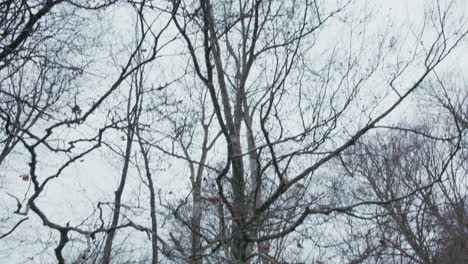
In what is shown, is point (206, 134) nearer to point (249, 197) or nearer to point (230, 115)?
point (230, 115)

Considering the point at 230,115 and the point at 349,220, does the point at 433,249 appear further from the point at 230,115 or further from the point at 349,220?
the point at 230,115

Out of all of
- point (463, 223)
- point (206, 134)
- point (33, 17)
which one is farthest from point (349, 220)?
point (206, 134)

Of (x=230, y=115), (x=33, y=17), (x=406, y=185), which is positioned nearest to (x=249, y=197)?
(x=230, y=115)

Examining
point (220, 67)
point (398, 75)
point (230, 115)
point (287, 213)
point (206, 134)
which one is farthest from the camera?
point (206, 134)

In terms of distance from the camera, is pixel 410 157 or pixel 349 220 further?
pixel 410 157

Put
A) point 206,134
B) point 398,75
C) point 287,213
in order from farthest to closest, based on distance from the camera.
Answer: point 206,134
point 287,213
point 398,75

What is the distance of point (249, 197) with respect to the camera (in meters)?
3.96

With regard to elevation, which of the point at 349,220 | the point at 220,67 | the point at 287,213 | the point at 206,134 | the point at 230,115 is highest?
the point at 206,134

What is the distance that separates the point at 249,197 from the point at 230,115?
105cm

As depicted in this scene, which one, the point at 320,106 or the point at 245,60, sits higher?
the point at 245,60

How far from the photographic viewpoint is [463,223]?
7.62m

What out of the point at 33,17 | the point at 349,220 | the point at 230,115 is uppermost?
the point at 33,17

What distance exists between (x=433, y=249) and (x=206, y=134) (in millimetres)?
5894

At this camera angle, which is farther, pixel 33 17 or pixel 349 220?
pixel 349 220
